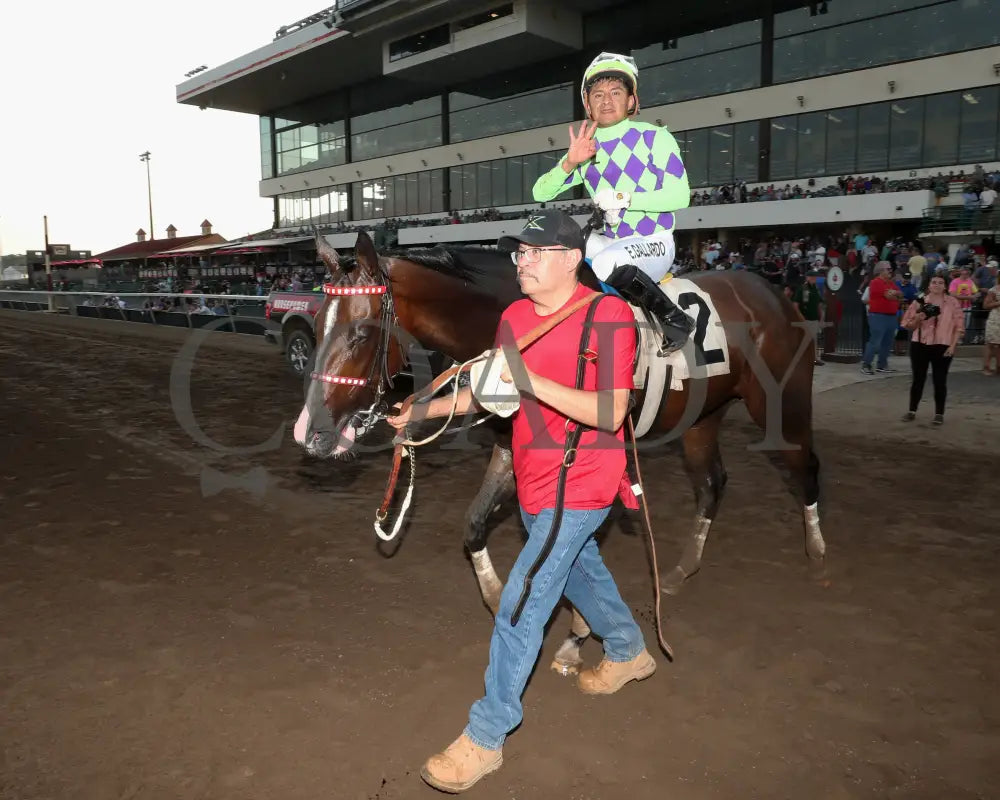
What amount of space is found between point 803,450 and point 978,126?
26.2m

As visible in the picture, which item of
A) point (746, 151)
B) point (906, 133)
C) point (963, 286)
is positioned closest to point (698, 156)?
point (746, 151)

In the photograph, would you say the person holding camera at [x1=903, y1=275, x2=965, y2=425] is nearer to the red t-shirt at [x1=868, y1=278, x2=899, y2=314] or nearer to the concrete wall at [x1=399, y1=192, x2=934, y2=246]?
the red t-shirt at [x1=868, y1=278, x2=899, y2=314]

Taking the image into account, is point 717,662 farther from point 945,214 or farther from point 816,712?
point 945,214

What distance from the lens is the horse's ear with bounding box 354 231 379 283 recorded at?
10.8 feet

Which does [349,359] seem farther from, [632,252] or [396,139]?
[396,139]

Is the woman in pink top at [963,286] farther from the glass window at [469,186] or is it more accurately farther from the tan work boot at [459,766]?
the glass window at [469,186]

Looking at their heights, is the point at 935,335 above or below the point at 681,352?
below

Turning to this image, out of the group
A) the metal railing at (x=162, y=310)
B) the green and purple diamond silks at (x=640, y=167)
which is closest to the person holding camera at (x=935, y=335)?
the green and purple diamond silks at (x=640, y=167)

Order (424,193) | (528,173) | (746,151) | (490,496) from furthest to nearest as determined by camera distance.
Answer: (424,193) → (528,173) → (746,151) → (490,496)

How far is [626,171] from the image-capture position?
3787mm

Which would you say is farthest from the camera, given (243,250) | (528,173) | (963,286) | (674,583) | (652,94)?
(243,250)

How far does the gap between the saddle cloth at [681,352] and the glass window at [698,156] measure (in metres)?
28.8

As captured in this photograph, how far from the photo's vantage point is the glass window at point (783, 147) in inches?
1137

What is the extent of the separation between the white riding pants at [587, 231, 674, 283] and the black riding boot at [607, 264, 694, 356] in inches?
5.0
